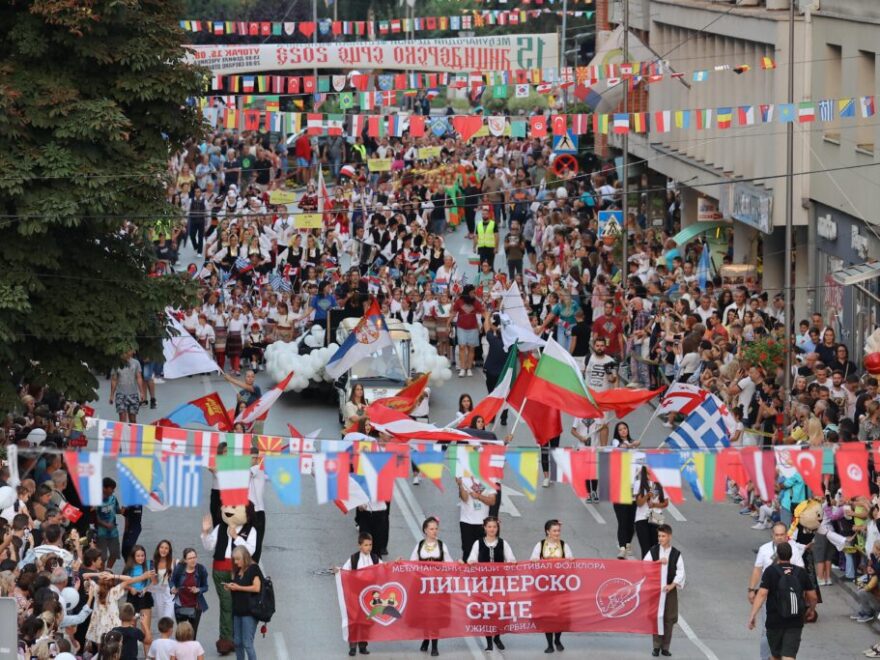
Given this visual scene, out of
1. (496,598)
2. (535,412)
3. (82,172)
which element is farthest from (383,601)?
(82,172)

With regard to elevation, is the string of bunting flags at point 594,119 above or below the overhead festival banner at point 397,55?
below

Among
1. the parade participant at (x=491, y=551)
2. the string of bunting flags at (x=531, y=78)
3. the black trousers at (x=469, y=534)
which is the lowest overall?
the black trousers at (x=469, y=534)

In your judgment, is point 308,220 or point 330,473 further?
point 308,220

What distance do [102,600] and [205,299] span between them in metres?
Answer: 15.6

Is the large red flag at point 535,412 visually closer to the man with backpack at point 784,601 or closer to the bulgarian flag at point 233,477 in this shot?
the bulgarian flag at point 233,477

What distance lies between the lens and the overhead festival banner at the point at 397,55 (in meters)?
64.9

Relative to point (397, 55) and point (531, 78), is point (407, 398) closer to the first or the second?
point (531, 78)

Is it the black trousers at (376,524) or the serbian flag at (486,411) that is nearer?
the black trousers at (376,524)

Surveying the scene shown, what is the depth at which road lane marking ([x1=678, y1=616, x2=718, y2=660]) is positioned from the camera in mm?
18172

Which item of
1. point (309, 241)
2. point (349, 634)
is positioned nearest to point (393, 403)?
point (349, 634)

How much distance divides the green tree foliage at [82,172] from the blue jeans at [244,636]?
5516mm

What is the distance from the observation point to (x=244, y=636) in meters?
17.4

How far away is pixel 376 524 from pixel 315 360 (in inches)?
377

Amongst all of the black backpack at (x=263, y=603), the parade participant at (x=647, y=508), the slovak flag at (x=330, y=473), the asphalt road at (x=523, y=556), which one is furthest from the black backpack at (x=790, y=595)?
the black backpack at (x=263, y=603)
